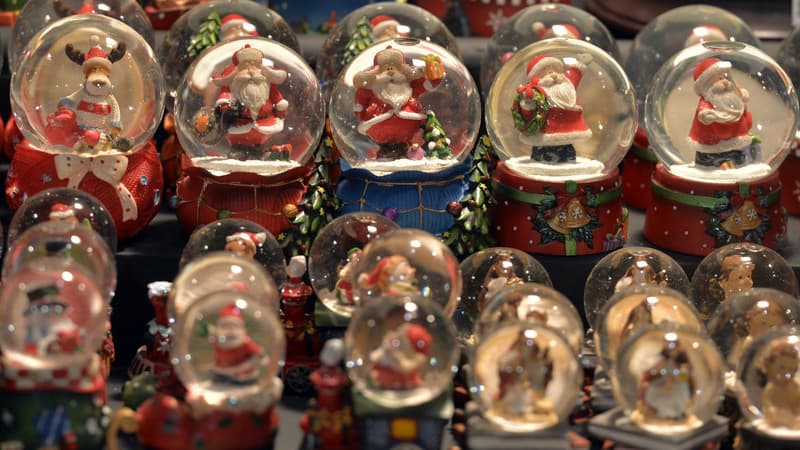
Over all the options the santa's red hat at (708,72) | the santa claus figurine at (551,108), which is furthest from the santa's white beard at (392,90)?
the santa's red hat at (708,72)

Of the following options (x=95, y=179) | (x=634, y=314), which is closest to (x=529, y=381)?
(x=634, y=314)

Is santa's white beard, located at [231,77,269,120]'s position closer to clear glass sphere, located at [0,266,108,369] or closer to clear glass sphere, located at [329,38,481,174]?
clear glass sphere, located at [329,38,481,174]

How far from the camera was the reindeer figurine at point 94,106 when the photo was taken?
20.6 feet

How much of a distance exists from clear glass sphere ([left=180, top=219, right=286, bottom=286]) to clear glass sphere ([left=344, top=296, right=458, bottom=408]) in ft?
2.53

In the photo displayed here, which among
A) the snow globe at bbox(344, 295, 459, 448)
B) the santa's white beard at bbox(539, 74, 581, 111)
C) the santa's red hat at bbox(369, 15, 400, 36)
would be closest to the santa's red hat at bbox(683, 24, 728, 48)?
the santa's white beard at bbox(539, 74, 581, 111)

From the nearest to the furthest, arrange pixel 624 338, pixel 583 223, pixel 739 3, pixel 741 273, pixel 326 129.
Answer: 1. pixel 624 338
2. pixel 741 273
3. pixel 583 223
4. pixel 326 129
5. pixel 739 3

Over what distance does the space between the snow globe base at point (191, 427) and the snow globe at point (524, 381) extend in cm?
71

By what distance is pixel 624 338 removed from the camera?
551 cm

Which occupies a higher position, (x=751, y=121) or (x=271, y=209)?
(x=751, y=121)

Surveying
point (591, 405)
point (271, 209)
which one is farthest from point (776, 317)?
point (271, 209)

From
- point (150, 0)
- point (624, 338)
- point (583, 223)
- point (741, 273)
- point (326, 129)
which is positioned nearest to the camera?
point (624, 338)

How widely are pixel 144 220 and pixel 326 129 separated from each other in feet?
3.25

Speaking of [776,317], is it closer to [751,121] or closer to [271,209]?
[751,121]

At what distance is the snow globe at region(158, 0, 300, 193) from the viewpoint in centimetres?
734
